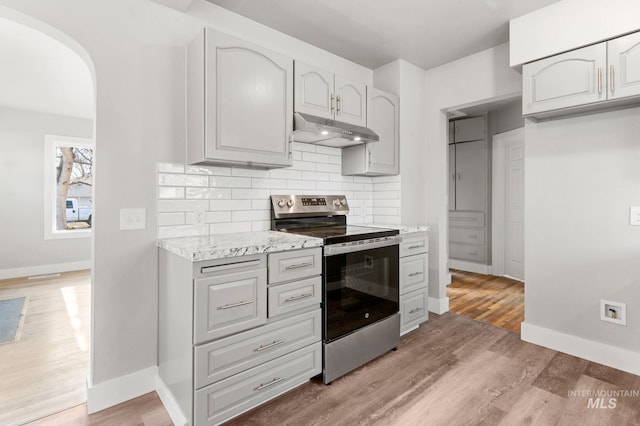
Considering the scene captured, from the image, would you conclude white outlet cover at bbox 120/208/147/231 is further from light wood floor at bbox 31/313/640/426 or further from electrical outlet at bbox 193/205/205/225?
light wood floor at bbox 31/313/640/426

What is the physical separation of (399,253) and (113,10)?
8.47 feet

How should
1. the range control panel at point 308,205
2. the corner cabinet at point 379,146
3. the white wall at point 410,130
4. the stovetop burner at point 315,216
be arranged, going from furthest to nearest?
the white wall at point 410,130 → the corner cabinet at point 379,146 → the range control panel at point 308,205 → the stovetop burner at point 315,216

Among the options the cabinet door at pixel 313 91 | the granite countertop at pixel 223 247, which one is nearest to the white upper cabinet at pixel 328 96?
the cabinet door at pixel 313 91

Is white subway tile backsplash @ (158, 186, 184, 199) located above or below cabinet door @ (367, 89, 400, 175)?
below

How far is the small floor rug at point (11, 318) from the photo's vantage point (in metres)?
2.76

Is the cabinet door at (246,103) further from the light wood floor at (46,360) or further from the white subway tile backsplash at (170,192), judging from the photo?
the light wood floor at (46,360)

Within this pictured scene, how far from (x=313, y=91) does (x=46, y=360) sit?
285 cm

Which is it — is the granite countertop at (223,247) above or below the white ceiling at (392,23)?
below

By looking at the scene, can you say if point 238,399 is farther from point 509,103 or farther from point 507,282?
point 509,103

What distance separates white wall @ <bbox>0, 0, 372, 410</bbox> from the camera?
185 cm

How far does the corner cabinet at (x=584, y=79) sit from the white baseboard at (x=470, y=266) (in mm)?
3177

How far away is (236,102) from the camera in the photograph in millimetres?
2035

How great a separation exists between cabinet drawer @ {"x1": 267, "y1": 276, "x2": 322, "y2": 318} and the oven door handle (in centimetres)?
19

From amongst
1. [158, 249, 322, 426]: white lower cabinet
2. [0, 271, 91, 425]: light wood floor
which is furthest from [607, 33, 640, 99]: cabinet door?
[0, 271, 91, 425]: light wood floor
